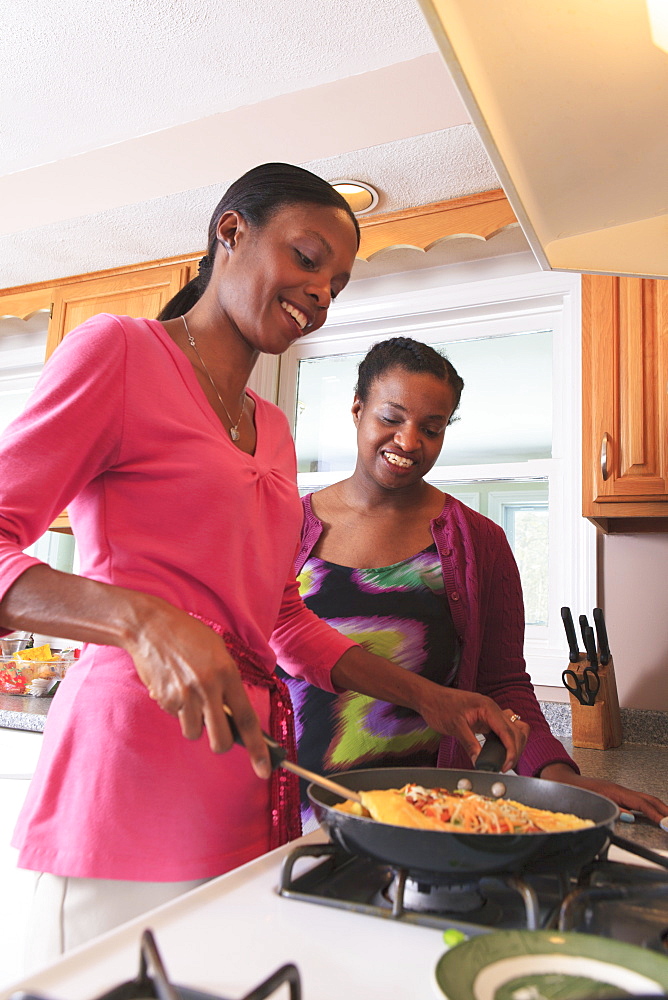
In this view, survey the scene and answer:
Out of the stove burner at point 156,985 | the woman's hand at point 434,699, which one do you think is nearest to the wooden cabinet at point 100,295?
the woman's hand at point 434,699

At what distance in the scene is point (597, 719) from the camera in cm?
198

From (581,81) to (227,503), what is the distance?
513 mm

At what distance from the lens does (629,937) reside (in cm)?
59

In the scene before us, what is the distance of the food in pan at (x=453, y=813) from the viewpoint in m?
0.65

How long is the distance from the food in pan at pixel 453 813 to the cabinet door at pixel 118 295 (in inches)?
89.1

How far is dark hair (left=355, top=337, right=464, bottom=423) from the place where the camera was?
1.47 metres

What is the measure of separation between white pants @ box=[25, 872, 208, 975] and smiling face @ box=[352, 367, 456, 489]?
2.79 ft

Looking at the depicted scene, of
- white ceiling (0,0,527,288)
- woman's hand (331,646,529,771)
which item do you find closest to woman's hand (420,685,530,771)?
woman's hand (331,646,529,771)

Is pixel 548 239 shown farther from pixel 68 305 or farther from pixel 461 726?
pixel 68 305

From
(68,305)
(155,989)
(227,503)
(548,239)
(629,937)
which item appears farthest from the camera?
(68,305)

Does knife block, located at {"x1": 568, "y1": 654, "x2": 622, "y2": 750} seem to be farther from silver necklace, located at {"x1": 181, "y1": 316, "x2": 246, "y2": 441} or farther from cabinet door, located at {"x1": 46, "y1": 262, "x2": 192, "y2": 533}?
cabinet door, located at {"x1": 46, "y1": 262, "x2": 192, "y2": 533}

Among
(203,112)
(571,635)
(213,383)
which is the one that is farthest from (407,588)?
(203,112)

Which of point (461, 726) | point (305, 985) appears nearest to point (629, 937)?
point (305, 985)

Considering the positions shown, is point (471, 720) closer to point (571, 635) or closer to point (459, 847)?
point (459, 847)
